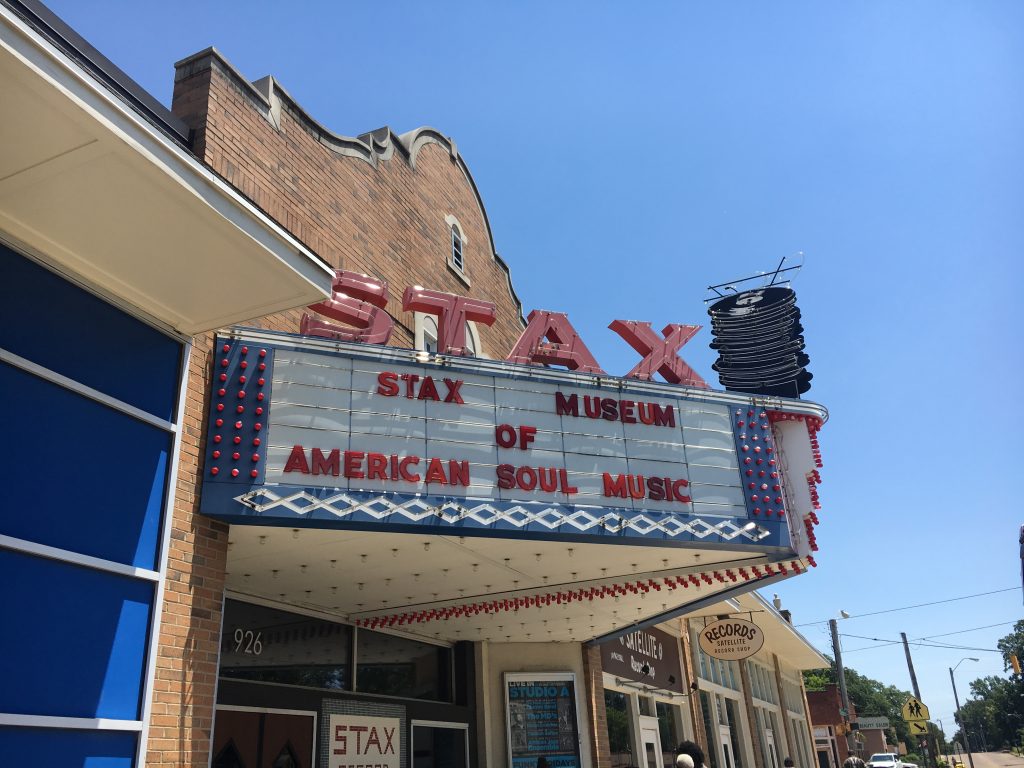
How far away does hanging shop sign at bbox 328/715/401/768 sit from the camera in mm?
11859

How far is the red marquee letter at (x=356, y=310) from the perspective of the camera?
9.46 metres

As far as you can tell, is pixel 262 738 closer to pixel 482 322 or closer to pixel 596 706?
pixel 482 322

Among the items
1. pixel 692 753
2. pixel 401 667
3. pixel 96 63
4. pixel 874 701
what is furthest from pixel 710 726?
pixel 874 701

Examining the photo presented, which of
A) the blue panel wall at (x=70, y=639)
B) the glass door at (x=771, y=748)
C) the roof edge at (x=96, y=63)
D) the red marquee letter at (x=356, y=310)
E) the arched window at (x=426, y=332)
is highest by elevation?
the arched window at (x=426, y=332)

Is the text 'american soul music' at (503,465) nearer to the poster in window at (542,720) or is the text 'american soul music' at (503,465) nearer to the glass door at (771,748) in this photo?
the poster in window at (542,720)

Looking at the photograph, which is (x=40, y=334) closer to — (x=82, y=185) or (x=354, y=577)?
(x=82, y=185)

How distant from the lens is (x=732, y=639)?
1583cm

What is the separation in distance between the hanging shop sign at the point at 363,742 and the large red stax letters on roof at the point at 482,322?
5.90 m

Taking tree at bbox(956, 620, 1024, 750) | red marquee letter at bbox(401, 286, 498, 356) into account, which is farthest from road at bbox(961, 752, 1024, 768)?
red marquee letter at bbox(401, 286, 498, 356)

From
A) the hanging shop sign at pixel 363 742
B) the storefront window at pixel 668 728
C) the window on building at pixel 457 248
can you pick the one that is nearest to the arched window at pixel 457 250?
the window on building at pixel 457 248

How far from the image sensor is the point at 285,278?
7398 mm

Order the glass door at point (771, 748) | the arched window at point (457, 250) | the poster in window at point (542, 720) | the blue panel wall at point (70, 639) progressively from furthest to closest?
the glass door at point (771, 748)
the arched window at point (457, 250)
the poster in window at point (542, 720)
the blue panel wall at point (70, 639)

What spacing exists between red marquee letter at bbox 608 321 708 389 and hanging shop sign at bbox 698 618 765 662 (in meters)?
6.50

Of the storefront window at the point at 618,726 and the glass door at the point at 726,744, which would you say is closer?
the storefront window at the point at 618,726
